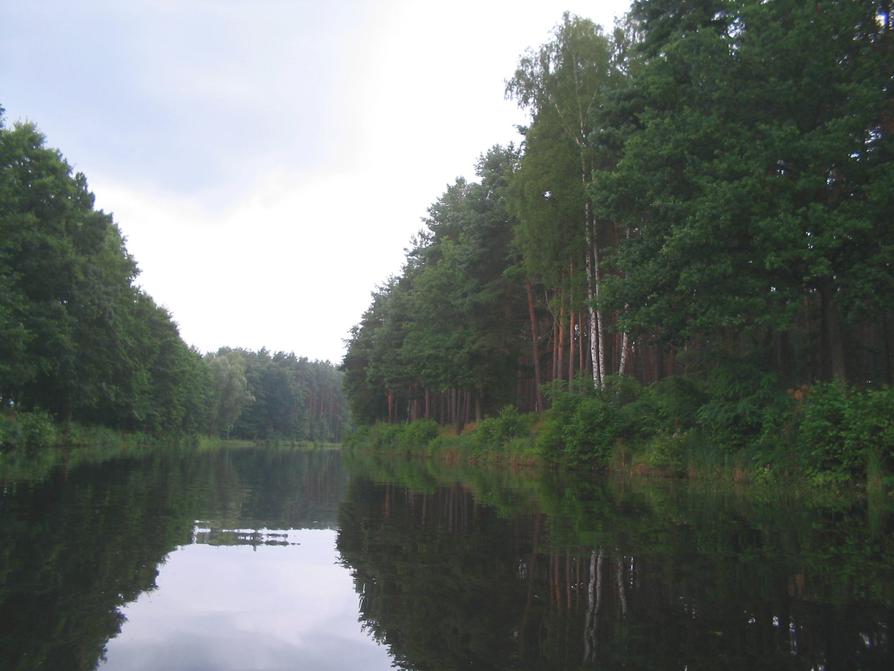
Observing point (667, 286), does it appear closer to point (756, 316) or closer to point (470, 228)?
point (756, 316)

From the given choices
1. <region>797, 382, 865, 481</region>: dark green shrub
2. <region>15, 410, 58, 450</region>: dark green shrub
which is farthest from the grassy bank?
<region>15, 410, 58, 450</region>: dark green shrub

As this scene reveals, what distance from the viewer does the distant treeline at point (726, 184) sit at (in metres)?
15.7

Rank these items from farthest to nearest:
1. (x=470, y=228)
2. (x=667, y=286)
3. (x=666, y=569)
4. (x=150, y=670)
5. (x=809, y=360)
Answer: (x=470, y=228) → (x=809, y=360) → (x=667, y=286) → (x=666, y=569) → (x=150, y=670)

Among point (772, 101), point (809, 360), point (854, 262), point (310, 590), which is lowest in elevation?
point (310, 590)

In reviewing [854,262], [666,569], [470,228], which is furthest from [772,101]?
[470,228]

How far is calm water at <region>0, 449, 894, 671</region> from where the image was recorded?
Answer: 408 centimetres

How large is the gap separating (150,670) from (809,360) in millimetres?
23526

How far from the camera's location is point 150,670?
148 inches

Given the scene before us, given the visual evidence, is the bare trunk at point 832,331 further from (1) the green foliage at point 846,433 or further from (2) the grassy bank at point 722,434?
(1) the green foliage at point 846,433

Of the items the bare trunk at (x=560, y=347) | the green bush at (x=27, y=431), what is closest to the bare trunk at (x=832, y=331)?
the bare trunk at (x=560, y=347)

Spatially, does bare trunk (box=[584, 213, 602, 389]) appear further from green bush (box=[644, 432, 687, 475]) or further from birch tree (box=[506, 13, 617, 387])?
green bush (box=[644, 432, 687, 475])

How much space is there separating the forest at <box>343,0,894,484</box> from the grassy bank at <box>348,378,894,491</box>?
0.06 meters

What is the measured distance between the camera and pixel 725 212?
52.6 ft

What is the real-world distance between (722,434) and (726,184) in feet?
20.6
